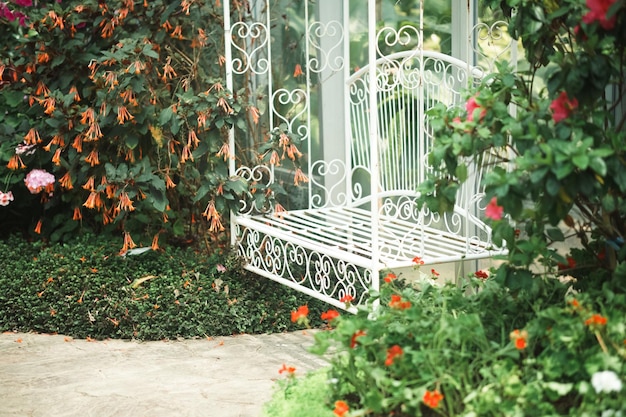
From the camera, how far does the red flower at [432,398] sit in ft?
8.63

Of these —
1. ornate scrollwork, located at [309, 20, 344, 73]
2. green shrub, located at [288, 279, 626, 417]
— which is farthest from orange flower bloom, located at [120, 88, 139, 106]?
green shrub, located at [288, 279, 626, 417]

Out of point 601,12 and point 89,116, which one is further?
point 89,116

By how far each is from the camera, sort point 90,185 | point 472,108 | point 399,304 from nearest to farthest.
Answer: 1. point 472,108
2. point 399,304
3. point 90,185

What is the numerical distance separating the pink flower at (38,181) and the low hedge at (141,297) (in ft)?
1.31

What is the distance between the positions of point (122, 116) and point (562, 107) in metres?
2.74

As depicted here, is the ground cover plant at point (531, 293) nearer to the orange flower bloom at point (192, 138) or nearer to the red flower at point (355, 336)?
the red flower at point (355, 336)

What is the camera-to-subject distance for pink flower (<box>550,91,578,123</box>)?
9.14 ft

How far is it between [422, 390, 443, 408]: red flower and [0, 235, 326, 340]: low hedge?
216 centimetres

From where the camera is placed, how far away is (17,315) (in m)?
4.88

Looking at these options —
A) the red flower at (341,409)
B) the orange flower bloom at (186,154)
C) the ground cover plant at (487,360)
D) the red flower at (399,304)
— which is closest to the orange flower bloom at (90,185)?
the orange flower bloom at (186,154)

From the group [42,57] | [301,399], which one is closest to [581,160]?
[301,399]

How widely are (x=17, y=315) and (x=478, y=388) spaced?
292 cm

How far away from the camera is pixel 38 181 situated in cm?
531

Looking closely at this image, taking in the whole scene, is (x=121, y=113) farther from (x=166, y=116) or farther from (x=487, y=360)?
(x=487, y=360)
